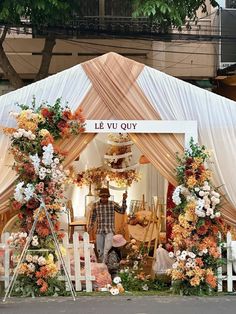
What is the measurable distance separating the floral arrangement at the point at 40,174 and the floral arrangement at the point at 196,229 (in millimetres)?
1656

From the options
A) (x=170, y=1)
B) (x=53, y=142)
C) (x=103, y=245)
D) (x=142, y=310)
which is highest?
(x=170, y=1)

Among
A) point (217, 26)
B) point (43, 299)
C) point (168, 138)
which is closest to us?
point (43, 299)

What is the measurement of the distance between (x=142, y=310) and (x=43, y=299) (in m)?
A: 1.40

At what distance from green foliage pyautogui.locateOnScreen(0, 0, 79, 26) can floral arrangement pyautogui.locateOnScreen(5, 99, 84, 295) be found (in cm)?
401

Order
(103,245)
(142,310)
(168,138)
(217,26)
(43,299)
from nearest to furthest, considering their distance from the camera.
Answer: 1. (142,310)
2. (43,299)
3. (168,138)
4. (103,245)
5. (217,26)

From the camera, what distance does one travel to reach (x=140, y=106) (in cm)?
824

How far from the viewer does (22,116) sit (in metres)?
7.77

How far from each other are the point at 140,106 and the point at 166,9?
12.0 feet

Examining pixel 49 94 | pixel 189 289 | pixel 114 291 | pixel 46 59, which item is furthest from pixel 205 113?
pixel 46 59

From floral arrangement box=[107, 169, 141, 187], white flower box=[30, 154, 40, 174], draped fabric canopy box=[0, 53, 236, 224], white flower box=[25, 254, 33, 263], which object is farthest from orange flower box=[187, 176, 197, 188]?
floral arrangement box=[107, 169, 141, 187]

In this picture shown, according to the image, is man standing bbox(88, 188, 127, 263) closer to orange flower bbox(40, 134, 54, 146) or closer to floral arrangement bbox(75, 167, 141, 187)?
floral arrangement bbox(75, 167, 141, 187)

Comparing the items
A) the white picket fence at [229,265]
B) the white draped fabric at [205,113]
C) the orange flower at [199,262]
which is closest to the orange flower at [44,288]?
the orange flower at [199,262]

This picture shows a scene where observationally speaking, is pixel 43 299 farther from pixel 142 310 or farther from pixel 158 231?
pixel 158 231

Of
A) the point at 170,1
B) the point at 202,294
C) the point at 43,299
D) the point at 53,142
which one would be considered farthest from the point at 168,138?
the point at 170,1
